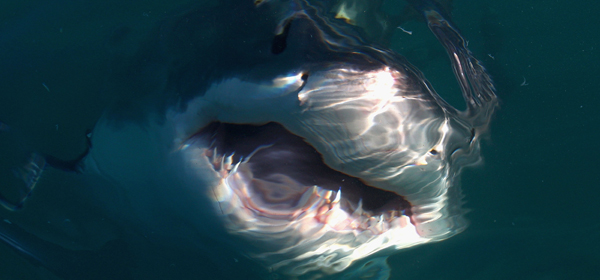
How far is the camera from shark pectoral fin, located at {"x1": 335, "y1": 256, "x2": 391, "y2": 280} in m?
2.32

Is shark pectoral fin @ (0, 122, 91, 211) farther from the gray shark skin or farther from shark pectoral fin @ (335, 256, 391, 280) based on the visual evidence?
shark pectoral fin @ (335, 256, 391, 280)

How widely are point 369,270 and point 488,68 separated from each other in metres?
1.62

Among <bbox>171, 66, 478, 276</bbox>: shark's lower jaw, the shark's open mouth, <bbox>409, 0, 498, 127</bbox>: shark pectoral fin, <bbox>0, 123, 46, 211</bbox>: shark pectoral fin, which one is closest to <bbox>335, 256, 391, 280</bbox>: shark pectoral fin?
<bbox>171, 66, 478, 276</bbox>: shark's lower jaw

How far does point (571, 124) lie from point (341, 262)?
4.61ft

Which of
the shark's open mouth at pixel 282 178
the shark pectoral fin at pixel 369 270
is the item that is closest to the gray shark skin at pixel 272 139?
the shark's open mouth at pixel 282 178

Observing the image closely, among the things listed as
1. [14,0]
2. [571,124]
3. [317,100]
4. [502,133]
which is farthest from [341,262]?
[14,0]

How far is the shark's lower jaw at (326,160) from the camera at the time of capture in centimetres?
113

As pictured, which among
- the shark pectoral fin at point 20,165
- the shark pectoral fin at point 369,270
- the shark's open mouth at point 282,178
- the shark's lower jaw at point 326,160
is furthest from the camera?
the shark pectoral fin at point 369,270

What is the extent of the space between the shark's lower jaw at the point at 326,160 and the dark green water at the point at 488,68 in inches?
11.4

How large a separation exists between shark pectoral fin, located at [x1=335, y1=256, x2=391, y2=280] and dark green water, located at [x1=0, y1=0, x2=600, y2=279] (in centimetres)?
79

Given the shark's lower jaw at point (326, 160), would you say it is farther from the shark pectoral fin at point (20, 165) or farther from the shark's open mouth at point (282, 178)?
the shark pectoral fin at point (20, 165)

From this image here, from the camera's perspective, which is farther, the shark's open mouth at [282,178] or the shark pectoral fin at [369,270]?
the shark pectoral fin at [369,270]

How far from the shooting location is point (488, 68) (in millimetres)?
1520

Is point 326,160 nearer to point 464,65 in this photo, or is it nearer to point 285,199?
point 285,199
